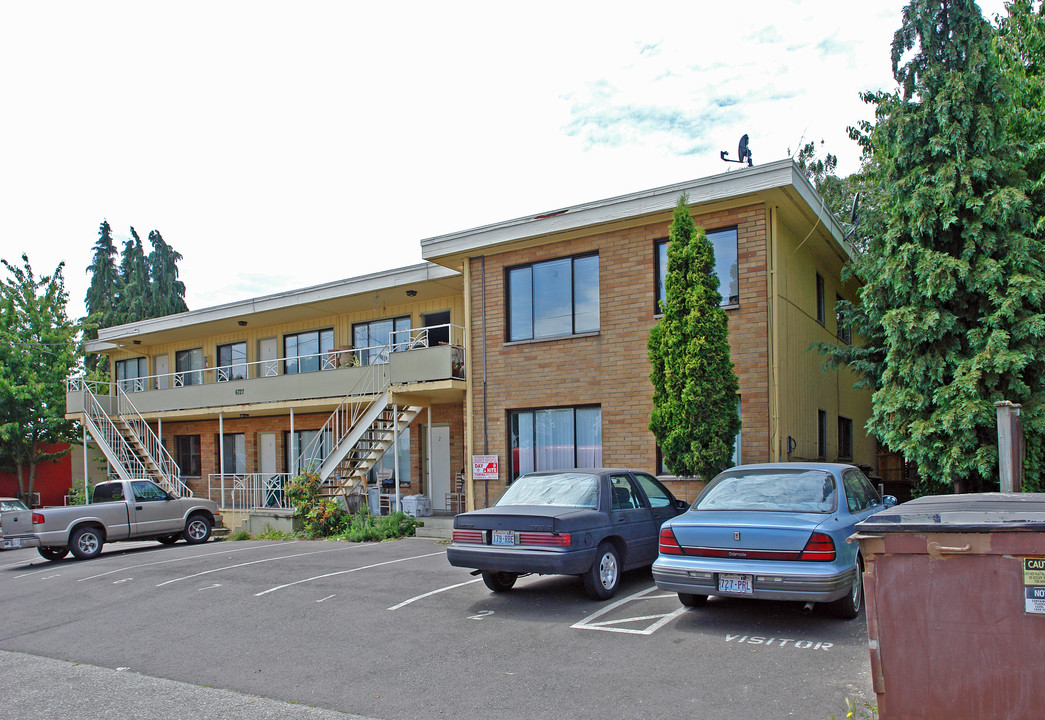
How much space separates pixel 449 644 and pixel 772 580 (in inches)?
117

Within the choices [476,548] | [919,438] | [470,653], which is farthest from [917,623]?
[919,438]

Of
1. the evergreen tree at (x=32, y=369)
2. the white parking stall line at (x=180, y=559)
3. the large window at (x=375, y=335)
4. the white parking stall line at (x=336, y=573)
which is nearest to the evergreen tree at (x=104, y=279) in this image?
the evergreen tree at (x=32, y=369)

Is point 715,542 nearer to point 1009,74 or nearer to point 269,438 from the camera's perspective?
point 1009,74

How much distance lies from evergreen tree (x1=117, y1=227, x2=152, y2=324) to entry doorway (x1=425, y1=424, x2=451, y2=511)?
2709cm

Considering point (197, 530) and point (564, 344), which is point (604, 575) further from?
point (197, 530)

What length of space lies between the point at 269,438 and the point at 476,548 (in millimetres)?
17212

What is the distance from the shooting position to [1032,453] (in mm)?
10609

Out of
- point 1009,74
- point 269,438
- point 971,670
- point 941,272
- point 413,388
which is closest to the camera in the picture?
point 971,670

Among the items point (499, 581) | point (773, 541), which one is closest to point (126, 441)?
point (499, 581)

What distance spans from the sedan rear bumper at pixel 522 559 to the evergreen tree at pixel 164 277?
1541 inches

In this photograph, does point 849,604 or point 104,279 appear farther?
point 104,279

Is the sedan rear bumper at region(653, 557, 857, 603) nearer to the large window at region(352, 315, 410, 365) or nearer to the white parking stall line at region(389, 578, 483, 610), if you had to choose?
the white parking stall line at region(389, 578, 483, 610)

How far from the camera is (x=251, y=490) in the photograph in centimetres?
2164

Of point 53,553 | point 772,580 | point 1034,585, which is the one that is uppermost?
point 1034,585
